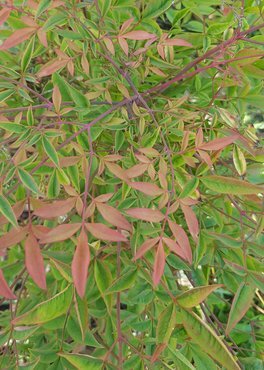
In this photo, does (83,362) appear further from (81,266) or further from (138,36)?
(138,36)

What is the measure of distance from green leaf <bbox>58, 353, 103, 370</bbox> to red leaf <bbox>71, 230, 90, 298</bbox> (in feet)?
0.43

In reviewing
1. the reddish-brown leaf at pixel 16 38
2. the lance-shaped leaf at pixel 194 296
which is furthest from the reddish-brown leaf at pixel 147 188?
the reddish-brown leaf at pixel 16 38

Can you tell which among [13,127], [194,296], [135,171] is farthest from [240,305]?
[13,127]

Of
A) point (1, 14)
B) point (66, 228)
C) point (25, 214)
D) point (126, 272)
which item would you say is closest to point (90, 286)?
point (126, 272)

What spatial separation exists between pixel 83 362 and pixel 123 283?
99mm

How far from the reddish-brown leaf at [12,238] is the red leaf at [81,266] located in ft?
0.22

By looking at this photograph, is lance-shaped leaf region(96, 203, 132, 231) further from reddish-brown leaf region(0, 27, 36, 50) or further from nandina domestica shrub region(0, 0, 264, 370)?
reddish-brown leaf region(0, 27, 36, 50)

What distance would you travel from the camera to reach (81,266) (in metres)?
0.46

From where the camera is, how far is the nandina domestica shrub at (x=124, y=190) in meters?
0.52

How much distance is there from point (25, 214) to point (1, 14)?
42.4 inches

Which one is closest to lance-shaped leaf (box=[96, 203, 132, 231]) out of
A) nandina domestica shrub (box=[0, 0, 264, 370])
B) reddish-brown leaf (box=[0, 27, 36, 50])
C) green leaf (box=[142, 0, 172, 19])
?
nandina domestica shrub (box=[0, 0, 264, 370])

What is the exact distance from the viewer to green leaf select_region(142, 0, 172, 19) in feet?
2.37

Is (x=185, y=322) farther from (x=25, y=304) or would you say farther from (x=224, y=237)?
(x=25, y=304)

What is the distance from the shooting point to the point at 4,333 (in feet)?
2.19
